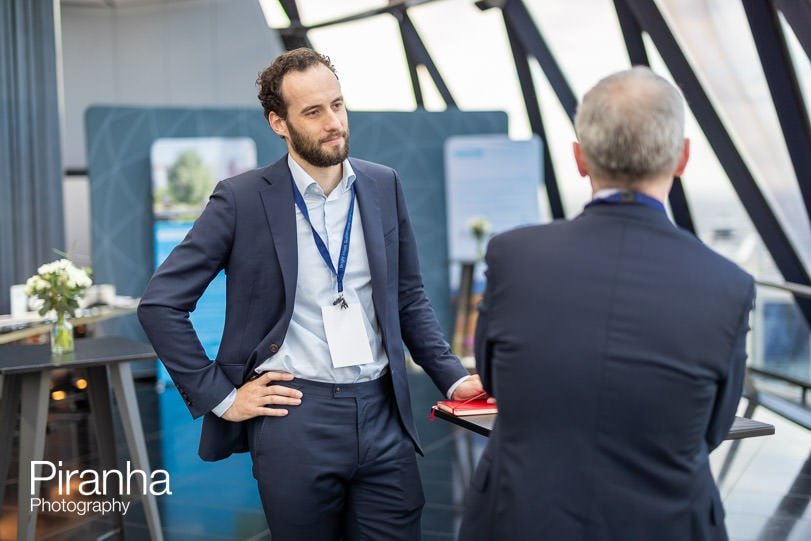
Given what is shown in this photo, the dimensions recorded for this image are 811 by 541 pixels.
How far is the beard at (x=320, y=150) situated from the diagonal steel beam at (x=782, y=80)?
16.3ft

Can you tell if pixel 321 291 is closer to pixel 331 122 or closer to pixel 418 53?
pixel 331 122

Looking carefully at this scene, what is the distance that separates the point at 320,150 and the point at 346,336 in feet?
1.40

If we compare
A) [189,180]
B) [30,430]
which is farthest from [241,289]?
[189,180]

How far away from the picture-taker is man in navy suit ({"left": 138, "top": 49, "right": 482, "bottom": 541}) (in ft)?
6.79

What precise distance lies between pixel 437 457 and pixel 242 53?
7.74m

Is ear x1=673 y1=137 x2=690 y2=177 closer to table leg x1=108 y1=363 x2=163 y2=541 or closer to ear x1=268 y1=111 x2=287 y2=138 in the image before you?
ear x1=268 y1=111 x2=287 y2=138

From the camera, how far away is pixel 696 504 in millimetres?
1506

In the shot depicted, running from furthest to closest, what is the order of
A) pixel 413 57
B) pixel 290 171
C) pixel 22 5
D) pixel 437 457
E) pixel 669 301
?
pixel 413 57 → pixel 22 5 → pixel 437 457 → pixel 290 171 → pixel 669 301

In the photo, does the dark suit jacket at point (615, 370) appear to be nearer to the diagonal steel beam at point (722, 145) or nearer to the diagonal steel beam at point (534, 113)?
the diagonal steel beam at point (722, 145)

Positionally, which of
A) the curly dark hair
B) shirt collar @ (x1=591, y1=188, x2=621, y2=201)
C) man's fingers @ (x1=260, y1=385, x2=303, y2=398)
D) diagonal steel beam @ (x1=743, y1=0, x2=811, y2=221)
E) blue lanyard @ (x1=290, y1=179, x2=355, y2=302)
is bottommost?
man's fingers @ (x1=260, y1=385, x2=303, y2=398)

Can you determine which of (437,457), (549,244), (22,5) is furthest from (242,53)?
(549,244)

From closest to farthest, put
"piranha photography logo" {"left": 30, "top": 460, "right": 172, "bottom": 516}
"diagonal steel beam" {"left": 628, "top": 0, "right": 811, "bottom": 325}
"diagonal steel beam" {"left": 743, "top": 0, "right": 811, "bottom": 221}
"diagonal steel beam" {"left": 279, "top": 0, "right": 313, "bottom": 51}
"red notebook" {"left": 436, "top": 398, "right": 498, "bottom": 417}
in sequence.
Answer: "red notebook" {"left": 436, "top": 398, "right": 498, "bottom": 417} → "piranha photography logo" {"left": 30, "top": 460, "right": 172, "bottom": 516} → "diagonal steel beam" {"left": 743, "top": 0, "right": 811, "bottom": 221} → "diagonal steel beam" {"left": 628, "top": 0, "right": 811, "bottom": 325} → "diagonal steel beam" {"left": 279, "top": 0, "right": 313, "bottom": 51}

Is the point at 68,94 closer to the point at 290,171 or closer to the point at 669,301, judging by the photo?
the point at 290,171

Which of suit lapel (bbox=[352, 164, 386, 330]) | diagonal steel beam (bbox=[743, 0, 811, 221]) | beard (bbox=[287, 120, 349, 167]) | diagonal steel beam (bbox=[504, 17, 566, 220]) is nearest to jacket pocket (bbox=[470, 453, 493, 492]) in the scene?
suit lapel (bbox=[352, 164, 386, 330])
